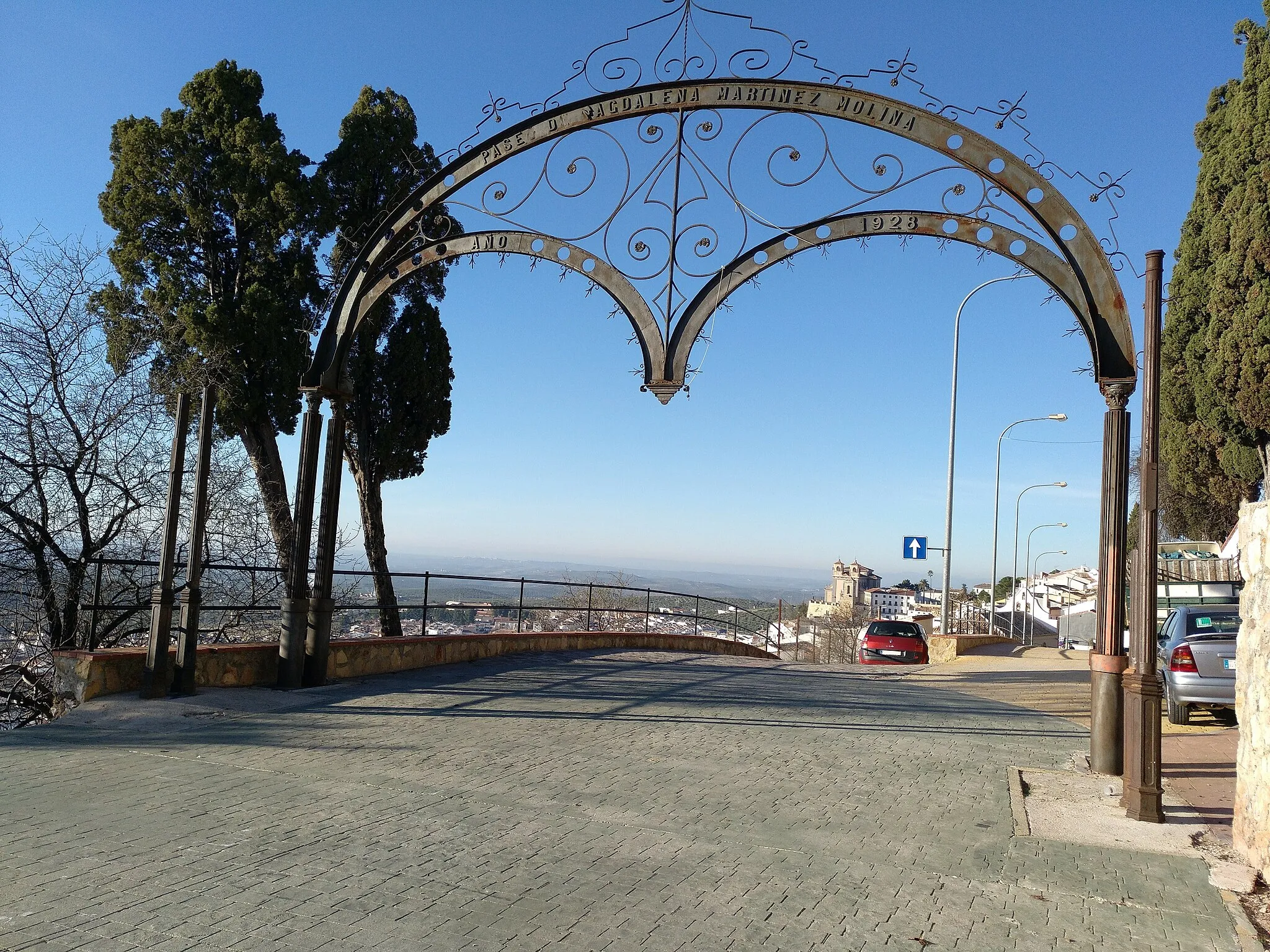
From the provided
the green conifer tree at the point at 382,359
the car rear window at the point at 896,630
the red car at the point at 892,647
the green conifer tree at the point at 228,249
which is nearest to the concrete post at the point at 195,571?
the green conifer tree at the point at 228,249

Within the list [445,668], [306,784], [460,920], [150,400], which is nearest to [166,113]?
[150,400]

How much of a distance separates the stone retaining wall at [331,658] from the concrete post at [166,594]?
0.95 feet

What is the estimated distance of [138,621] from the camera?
1245cm

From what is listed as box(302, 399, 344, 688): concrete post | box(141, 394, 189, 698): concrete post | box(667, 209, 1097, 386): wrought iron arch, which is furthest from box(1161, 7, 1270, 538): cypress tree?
box(141, 394, 189, 698): concrete post

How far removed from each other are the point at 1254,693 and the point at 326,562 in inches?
337

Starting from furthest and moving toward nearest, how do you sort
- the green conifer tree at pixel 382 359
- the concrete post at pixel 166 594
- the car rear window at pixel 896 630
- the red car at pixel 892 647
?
the car rear window at pixel 896 630 < the red car at pixel 892 647 < the green conifer tree at pixel 382 359 < the concrete post at pixel 166 594

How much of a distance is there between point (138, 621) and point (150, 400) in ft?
9.64

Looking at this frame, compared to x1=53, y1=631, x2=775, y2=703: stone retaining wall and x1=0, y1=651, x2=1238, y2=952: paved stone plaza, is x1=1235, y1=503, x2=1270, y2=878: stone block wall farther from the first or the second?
x1=53, y1=631, x2=775, y2=703: stone retaining wall

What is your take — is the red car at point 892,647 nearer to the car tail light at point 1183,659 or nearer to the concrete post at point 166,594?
the car tail light at point 1183,659

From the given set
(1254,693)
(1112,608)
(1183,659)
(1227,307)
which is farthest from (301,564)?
(1227,307)

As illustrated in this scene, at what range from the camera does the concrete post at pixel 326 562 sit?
10.2 metres

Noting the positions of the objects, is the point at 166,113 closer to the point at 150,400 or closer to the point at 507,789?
the point at 150,400

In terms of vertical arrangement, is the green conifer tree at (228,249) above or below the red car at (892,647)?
above

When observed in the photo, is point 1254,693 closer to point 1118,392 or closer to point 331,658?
point 1118,392
